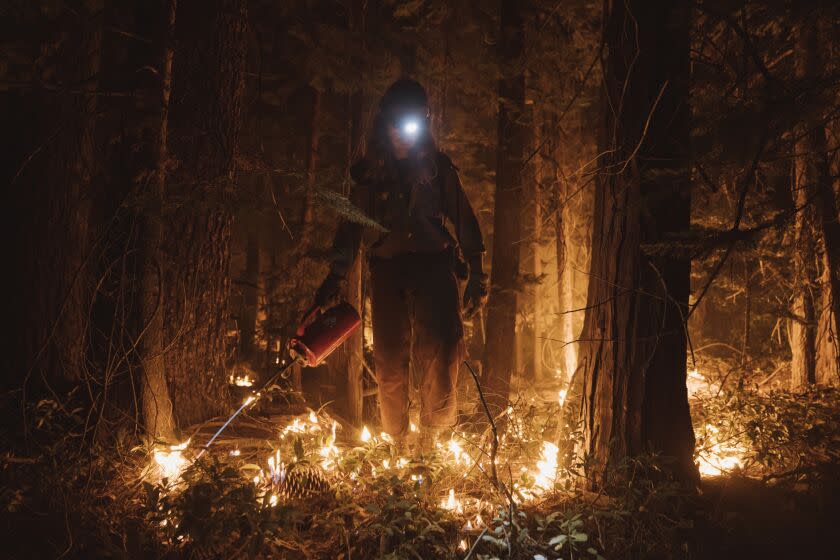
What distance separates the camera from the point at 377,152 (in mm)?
4230

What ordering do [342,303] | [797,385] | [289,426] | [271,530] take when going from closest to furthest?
1. [271,530]
2. [342,303]
3. [289,426]
4. [797,385]

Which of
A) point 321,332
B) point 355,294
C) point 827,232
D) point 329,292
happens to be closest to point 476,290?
point 329,292

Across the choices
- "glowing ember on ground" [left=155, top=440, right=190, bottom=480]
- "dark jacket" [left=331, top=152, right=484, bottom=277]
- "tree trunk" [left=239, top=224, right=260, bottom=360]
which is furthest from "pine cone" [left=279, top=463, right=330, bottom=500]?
"tree trunk" [left=239, top=224, right=260, bottom=360]

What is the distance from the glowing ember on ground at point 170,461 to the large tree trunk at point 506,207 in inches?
130

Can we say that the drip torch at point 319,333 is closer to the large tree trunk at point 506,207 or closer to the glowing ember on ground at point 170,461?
the glowing ember on ground at point 170,461

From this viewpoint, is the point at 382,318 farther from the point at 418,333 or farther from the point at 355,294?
the point at 355,294

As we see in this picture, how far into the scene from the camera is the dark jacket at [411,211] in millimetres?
4102

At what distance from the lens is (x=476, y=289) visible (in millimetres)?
4250

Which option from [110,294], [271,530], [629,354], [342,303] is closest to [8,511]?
[110,294]

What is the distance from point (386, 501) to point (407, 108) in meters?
2.82

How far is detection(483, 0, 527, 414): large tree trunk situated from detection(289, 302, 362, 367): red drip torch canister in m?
2.34

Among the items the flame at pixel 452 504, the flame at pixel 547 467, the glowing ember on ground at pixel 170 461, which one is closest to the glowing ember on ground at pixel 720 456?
the flame at pixel 547 467

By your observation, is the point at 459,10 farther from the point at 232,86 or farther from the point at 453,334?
the point at 453,334

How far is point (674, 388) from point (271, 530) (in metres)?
2.76
